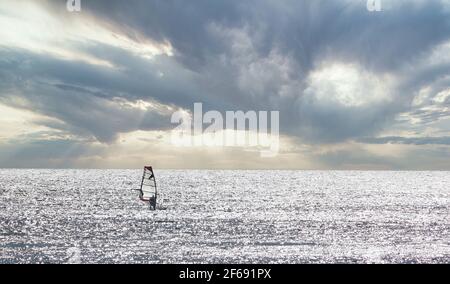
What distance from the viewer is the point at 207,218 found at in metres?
103

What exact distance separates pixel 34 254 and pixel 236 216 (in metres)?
55.7

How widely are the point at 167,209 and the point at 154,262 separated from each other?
220 feet

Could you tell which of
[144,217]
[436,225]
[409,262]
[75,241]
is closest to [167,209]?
[144,217]

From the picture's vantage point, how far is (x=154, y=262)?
56844 millimetres

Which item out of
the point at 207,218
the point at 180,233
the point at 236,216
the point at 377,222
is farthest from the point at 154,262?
the point at 377,222

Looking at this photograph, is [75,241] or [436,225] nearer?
[75,241]

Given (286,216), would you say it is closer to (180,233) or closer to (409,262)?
(180,233)

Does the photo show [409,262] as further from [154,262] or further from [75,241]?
[75,241]

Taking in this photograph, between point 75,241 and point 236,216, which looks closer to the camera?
point 75,241

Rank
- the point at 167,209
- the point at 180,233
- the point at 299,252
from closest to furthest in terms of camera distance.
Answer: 1. the point at 299,252
2. the point at 180,233
3. the point at 167,209
